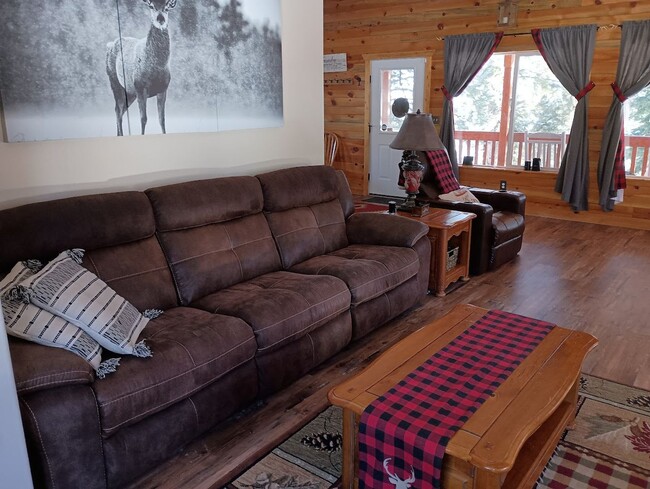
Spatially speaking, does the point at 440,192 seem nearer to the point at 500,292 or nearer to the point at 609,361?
the point at 500,292

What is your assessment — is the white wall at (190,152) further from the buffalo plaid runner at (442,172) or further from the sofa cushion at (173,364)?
the buffalo plaid runner at (442,172)

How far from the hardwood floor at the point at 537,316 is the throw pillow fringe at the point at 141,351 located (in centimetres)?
48

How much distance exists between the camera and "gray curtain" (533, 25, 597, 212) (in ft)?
18.7

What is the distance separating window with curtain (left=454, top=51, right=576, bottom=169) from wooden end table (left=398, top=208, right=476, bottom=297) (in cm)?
281

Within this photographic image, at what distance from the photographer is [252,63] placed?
3.40 meters

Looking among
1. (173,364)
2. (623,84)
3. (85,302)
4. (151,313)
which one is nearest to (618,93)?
(623,84)

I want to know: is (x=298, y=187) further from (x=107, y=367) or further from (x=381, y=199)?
(x=381, y=199)

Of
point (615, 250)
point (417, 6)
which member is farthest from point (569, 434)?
point (417, 6)

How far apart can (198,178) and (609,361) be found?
253cm

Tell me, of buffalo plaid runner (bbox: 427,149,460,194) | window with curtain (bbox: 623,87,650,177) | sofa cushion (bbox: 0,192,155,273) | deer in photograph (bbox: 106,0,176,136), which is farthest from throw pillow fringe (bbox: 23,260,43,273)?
window with curtain (bbox: 623,87,650,177)

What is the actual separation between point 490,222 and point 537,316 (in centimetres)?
99

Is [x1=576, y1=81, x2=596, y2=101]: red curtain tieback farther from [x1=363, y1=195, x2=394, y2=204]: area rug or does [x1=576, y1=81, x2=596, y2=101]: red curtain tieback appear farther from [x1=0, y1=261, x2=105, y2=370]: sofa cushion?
[x1=0, y1=261, x2=105, y2=370]: sofa cushion

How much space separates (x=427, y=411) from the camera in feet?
5.59

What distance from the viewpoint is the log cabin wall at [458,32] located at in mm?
5676
